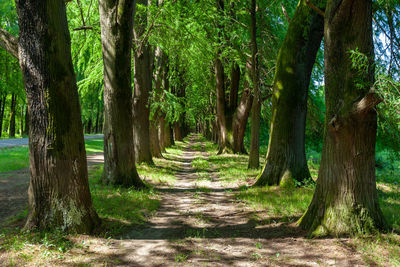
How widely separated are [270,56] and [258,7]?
242 cm

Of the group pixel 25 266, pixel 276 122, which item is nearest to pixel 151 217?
pixel 25 266

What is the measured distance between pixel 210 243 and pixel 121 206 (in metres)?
2.64

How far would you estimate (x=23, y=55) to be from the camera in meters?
4.34

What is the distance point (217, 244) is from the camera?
4.60 metres

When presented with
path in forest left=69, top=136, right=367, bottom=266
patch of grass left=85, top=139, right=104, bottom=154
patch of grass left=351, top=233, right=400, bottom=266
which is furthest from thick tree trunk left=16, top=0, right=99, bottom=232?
patch of grass left=85, top=139, right=104, bottom=154

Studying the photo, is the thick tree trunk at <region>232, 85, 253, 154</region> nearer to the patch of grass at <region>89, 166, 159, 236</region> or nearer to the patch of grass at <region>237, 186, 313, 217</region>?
the patch of grass at <region>237, 186, 313, 217</region>

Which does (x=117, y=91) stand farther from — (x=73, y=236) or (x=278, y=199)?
(x=278, y=199)

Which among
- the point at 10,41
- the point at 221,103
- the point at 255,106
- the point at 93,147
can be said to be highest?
the point at 221,103

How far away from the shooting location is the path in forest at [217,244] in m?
3.88

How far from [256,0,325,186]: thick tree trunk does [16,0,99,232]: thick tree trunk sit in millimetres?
5587

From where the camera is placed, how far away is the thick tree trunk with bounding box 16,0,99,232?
4305mm

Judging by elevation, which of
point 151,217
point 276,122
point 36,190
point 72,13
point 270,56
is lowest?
point 151,217

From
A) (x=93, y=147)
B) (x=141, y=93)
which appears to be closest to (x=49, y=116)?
(x=141, y=93)

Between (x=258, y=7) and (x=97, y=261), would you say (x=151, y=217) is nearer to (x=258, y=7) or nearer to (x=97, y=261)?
(x=97, y=261)
